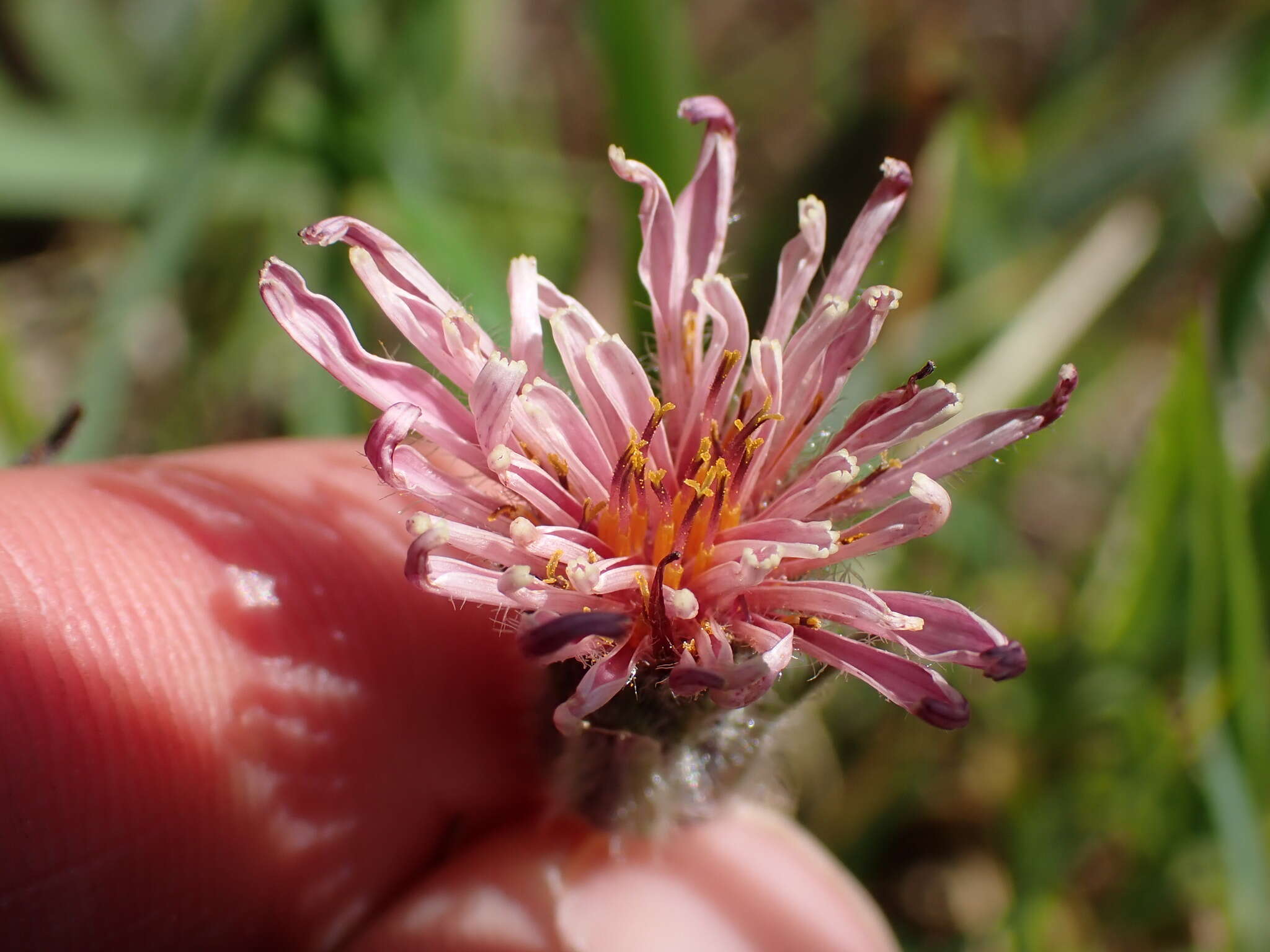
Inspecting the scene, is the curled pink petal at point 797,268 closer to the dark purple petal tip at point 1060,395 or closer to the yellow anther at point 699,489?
the yellow anther at point 699,489

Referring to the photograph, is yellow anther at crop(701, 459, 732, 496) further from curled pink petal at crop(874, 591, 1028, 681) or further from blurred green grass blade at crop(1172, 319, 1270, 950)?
blurred green grass blade at crop(1172, 319, 1270, 950)

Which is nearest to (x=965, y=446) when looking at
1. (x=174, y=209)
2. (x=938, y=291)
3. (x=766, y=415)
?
(x=766, y=415)

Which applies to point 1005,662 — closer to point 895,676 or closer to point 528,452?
point 895,676

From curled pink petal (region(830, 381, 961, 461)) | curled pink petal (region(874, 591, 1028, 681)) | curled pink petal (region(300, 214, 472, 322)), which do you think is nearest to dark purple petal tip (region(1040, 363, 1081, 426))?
curled pink petal (region(830, 381, 961, 461))

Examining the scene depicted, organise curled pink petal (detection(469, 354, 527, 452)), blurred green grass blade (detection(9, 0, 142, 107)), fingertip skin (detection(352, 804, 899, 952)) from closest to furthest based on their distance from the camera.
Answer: curled pink petal (detection(469, 354, 527, 452))
fingertip skin (detection(352, 804, 899, 952))
blurred green grass blade (detection(9, 0, 142, 107))

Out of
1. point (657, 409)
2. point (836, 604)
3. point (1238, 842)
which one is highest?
point (657, 409)

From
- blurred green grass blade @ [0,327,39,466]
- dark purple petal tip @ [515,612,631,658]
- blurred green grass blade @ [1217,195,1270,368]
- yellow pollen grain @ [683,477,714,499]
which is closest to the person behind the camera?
dark purple petal tip @ [515,612,631,658]

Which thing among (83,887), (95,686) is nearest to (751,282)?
(95,686)

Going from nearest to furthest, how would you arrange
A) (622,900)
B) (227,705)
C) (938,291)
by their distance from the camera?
(227,705), (622,900), (938,291)

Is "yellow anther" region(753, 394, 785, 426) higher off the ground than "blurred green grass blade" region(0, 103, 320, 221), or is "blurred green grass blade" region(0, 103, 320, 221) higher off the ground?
"blurred green grass blade" region(0, 103, 320, 221)
